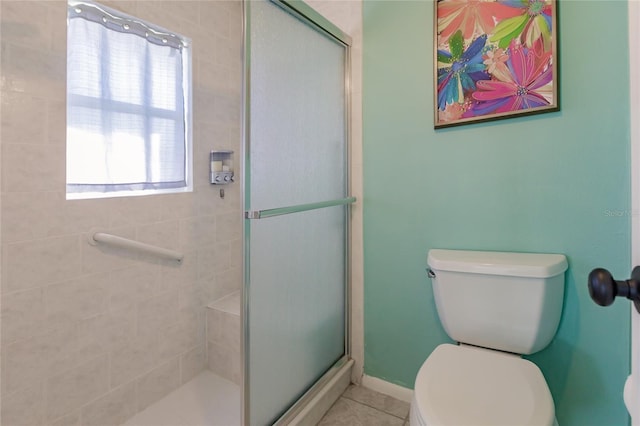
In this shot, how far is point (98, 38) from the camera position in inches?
59.6

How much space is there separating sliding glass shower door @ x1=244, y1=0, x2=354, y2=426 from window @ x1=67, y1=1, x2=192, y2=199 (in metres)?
0.82

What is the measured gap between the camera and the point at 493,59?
4.49 ft

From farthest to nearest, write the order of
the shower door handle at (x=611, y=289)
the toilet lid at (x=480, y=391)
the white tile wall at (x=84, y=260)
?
1. the white tile wall at (x=84, y=260)
2. the toilet lid at (x=480, y=391)
3. the shower door handle at (x=611, y=289)

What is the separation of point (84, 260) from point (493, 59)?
1.88 m

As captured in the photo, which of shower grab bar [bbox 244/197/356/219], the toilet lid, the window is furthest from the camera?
the window

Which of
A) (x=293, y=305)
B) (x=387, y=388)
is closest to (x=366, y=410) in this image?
(x=387, y=388)

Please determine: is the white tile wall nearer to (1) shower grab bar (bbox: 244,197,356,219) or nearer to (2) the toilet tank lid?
(1) shower grab bar (bbox: 244,197,356,219)

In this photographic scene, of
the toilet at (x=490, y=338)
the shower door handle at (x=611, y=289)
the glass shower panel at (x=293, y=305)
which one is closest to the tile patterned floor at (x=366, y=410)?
the glass shower panel at (x=293, y=305)

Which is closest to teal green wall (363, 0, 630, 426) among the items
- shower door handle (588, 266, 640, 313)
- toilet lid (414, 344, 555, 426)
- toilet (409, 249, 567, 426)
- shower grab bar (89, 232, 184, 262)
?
toilet (409, 249, 567, 426)

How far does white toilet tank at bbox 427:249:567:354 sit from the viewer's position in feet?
3.90

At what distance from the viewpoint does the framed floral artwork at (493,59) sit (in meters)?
1.28

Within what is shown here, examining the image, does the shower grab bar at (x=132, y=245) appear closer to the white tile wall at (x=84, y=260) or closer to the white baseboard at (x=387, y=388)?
the white tile wall at (x=84, y=260)

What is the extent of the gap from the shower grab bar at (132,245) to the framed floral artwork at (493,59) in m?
1.42

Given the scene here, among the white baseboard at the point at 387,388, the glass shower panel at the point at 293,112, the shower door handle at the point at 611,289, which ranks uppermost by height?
the glass shower panel at the point at 293,112
